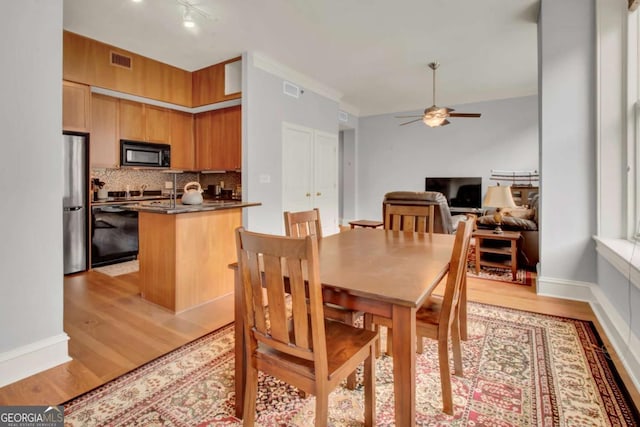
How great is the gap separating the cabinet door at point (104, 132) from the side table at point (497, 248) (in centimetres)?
478

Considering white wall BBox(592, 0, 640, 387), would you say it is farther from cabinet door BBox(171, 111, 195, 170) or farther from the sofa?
cabinet door BBox(171, 111, 195, 170)

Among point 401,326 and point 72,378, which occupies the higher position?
point 401,326

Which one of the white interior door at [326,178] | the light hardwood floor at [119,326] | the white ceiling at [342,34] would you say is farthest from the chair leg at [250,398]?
the white interior door at [326,178]

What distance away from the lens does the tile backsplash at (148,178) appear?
4.79m

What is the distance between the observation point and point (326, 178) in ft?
19.6

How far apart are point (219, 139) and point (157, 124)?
923 mm

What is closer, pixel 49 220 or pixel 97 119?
pixel 49 220

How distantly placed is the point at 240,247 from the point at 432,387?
132 cm

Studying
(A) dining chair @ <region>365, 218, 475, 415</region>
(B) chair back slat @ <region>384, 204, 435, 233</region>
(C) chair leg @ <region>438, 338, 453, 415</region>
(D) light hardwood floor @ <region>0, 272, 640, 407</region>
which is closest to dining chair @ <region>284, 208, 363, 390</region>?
(A) dining chair @ <region>365, 218, 475, 415</region>

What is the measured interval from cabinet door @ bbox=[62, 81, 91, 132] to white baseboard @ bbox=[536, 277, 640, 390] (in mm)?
5348

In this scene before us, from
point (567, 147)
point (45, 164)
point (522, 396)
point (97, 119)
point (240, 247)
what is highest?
point (97, 119)

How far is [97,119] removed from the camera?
4.19 meters

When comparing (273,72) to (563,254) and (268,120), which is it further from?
(563,254)

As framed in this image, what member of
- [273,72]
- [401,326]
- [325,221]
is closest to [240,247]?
[401,326]
